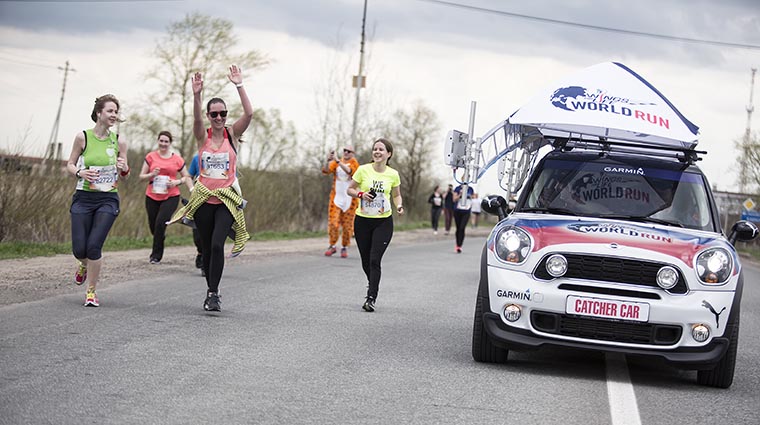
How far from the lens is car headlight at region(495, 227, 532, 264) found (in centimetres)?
776

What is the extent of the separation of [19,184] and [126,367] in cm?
1243

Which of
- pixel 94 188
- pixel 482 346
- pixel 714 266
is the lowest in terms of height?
pixel 482 346

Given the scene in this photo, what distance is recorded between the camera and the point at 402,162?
223ft

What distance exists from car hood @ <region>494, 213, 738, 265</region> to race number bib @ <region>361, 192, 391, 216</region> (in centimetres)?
335

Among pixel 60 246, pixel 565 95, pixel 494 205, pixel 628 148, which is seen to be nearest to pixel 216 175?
pixel 494 205

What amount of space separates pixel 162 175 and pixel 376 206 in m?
4.72

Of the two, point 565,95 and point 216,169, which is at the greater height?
point 565,95

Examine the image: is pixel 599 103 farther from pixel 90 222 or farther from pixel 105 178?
pixel 90 222

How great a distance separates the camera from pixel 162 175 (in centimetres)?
1509

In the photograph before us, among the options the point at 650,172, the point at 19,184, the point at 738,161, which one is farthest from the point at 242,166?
the point at 738,161

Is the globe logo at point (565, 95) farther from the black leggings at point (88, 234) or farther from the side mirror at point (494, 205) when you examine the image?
the black leggings at point (88, 234)

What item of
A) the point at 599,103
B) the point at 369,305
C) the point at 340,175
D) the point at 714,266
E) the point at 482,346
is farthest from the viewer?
the point at 340,175

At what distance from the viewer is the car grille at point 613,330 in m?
7.50

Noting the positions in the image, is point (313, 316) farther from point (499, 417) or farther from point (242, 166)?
point (242, 166)
